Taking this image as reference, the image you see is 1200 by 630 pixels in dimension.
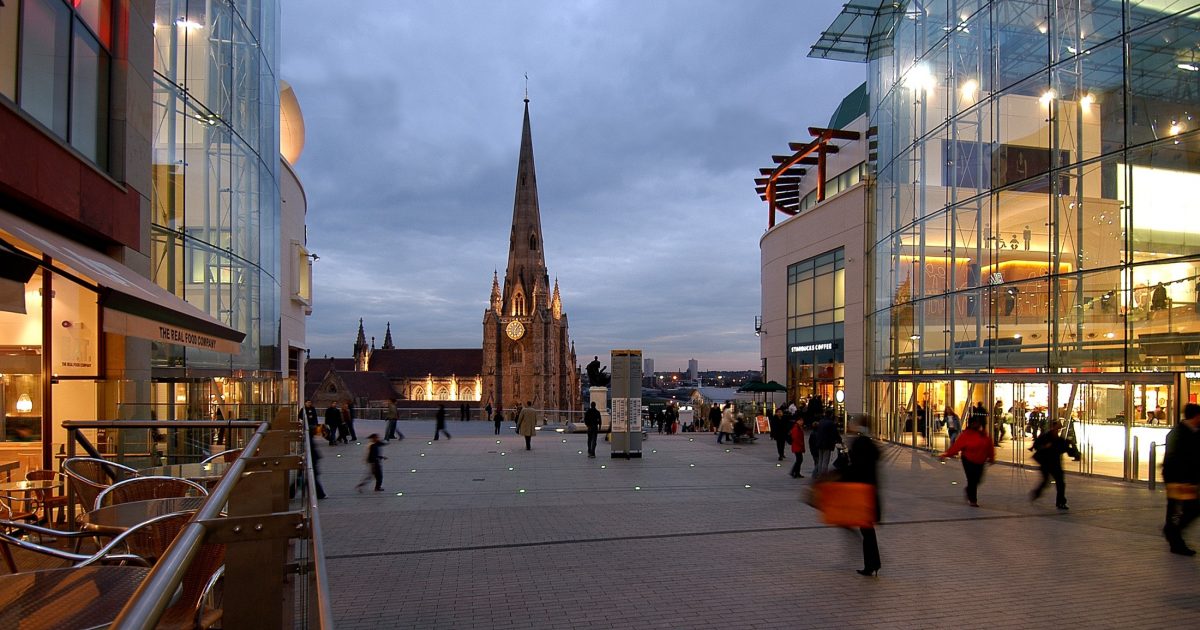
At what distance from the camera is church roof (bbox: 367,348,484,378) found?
115688mm

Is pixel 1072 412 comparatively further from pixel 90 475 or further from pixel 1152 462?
pixel 90 475

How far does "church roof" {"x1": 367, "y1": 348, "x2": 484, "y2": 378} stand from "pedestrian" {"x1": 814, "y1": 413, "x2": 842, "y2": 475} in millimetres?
102421

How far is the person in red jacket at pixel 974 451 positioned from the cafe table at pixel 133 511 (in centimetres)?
1057

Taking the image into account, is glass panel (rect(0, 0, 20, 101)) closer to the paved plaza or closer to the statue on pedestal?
the paved plaza

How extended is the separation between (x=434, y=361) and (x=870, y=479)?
113 m

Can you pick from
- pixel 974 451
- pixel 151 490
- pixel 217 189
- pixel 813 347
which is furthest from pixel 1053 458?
pixel 813 347

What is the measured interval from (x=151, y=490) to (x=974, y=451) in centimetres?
1125

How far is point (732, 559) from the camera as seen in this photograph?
8.45m

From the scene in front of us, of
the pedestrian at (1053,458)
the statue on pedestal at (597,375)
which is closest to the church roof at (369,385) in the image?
the statue on pedestal at (597,375)

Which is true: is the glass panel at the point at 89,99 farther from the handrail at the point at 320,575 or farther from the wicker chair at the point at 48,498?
the handrail at the point at 320,575

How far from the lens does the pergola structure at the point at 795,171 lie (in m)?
34.9

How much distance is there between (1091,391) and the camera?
16.5 m

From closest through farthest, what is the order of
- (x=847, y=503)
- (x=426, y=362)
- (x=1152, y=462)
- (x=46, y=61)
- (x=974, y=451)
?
1. (x=847, y=503)
2. (x=46, y=61)
3. (x=974, y=451)
4. (x=1152, y=462)
5. (x=426, y=362)

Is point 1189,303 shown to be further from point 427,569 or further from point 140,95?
point 140,95
